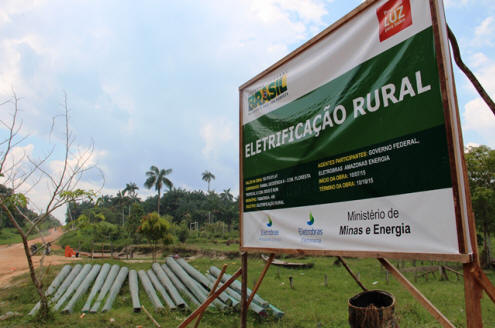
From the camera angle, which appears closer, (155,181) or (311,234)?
(311,234)

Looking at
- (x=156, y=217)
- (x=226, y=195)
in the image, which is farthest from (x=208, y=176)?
(x=156, y=217)

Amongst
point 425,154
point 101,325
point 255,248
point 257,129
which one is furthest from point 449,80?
point 101,325

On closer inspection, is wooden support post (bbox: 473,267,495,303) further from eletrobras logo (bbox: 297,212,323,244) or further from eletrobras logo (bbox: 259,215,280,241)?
eletrobras logo (bbox: 259,215,280,241)

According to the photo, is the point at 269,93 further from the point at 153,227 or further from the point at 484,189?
the point at 484,189

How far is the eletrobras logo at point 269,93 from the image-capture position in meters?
4.22

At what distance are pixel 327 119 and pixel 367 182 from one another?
85cm

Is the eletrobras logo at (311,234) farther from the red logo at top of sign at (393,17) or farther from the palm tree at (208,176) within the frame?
the palm tree at (208,176)

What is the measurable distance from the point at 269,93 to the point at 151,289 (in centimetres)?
765

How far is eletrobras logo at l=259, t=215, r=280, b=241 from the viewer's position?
4.04 meters

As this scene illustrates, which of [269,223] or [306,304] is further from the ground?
[269,223]

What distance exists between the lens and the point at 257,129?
461 centimetres

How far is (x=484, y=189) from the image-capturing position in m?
15.9

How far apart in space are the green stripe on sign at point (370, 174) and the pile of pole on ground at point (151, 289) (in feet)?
14.8

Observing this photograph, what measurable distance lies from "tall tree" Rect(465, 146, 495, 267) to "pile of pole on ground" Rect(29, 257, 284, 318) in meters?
13.8
